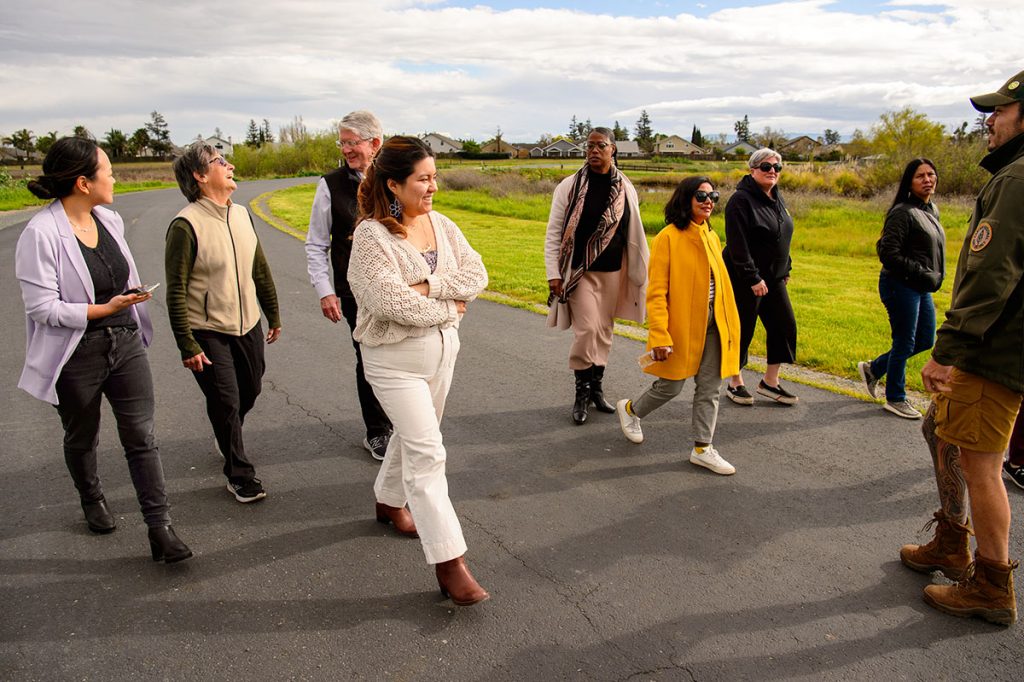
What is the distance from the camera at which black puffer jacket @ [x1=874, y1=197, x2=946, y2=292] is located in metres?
5.48

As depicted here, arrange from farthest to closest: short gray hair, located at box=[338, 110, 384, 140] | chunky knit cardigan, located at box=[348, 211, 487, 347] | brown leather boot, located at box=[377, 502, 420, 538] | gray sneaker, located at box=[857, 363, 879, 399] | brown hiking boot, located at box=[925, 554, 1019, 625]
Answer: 1. gray sneaker, located at box=[857, 363, 879, 399]
2. short gray hair, located at box=[338, 110, 384, 140]
3. brown leather boot, located at box=[377, 502, 420, 538]
4. chunky knit cardigan, located at box=[348, 211, 487, 347]
5. brown hiking boot, located at box=[925, 554, 1019, 625]

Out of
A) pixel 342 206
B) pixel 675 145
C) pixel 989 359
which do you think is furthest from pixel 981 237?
pixel 675 145

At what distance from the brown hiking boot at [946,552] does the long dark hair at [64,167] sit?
4607 millimetres

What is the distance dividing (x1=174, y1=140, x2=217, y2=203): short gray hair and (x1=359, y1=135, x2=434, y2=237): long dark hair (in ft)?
3.95

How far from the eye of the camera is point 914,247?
5531 mm

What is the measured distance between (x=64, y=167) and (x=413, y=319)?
190cm

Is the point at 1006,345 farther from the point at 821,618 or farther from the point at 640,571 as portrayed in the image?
the point at 640,571

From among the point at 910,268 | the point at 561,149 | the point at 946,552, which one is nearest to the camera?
the point at 946,552

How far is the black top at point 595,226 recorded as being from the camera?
5.54m

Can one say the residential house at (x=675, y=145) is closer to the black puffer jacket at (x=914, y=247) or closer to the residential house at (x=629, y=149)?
the residential house at (x=629, y=149)

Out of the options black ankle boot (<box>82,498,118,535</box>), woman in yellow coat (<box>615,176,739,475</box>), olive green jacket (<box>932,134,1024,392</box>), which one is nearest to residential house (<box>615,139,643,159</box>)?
woman in yellow coat (<box>615,176,739,475</box>)

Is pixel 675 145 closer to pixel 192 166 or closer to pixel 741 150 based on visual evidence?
pixel 741 150

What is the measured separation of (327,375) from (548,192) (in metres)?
28.6

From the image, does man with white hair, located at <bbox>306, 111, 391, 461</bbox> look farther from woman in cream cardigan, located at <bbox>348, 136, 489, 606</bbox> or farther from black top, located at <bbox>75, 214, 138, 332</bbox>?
woman in cream cardigan, located at <bbox>348, 136, 489, 606</bbox>
